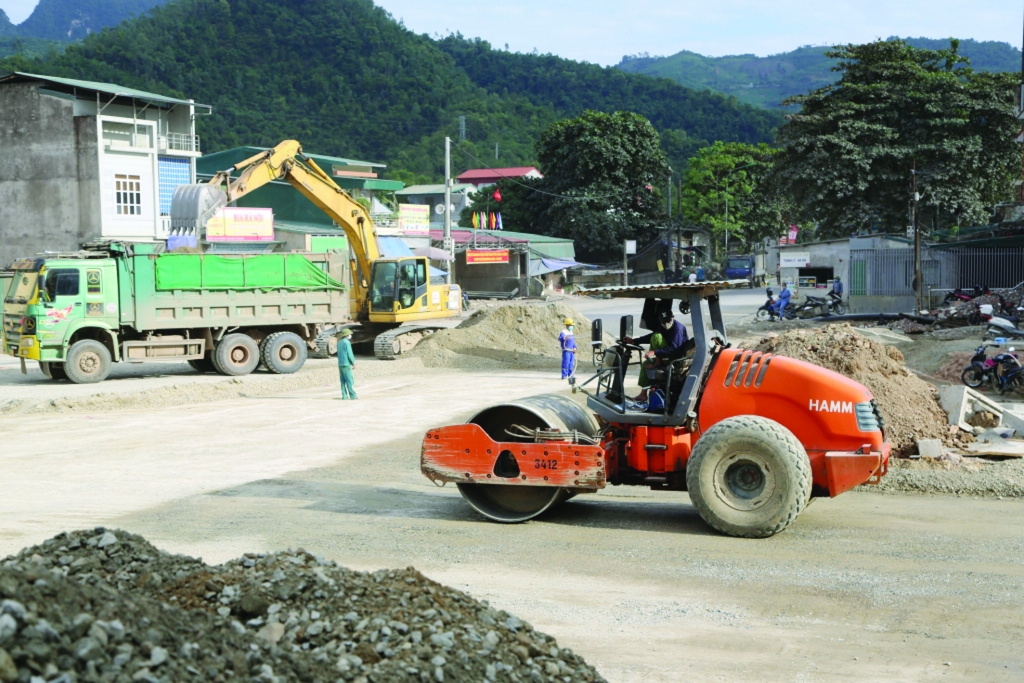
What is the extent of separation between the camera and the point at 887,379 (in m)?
15.2

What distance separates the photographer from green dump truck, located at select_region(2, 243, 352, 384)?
2280 cm

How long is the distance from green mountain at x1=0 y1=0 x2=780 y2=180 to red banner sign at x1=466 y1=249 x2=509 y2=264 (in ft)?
143

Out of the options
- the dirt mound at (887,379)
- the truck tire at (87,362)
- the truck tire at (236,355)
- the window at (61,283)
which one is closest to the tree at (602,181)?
the truck tire at (236,355)

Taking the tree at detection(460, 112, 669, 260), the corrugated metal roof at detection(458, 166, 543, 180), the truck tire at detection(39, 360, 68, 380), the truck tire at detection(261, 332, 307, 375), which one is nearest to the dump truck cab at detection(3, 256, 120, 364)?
the truck tire at detection(39, 360, 68, 380)

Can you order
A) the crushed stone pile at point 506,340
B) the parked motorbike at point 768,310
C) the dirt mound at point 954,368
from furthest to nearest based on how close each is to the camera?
1. the parked motorbike at point 768,310
2. the crushed stone pile at point 506,340
3. the dirt mound at point 954,368

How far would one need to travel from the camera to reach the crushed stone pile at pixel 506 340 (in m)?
27.4

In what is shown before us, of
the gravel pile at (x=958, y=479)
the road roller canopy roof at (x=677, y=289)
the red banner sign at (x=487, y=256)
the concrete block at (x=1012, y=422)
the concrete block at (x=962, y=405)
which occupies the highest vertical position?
the red banner sign at (x=487, y=256)

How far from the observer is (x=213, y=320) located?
80.2 ft

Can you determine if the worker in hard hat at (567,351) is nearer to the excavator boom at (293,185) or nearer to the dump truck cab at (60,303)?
the excavator boom at (293,185)

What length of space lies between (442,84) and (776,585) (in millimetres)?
119668

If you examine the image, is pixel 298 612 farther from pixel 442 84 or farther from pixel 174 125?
pixel 442 84

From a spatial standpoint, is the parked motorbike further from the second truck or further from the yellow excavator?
the second truck

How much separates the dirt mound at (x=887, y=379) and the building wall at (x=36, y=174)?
38.7 metres

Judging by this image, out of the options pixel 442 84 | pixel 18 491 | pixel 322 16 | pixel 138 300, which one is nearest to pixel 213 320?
pixel 138 300
